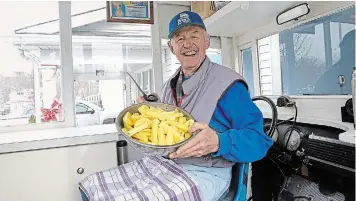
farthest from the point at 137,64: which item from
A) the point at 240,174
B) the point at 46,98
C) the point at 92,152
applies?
the point at 240,174

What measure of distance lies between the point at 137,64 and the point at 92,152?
1.11 m

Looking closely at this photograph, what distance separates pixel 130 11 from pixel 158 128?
62.9 inches

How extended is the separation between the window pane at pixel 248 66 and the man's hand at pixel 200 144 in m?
1.42

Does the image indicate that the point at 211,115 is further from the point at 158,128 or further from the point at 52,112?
the point at 52,112

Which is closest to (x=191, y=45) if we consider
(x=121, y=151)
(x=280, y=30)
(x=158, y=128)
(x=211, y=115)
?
(x=211, y=115)

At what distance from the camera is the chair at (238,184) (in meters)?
1.04

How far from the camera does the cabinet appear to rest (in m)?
1.39

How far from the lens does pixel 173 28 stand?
1.29 metres

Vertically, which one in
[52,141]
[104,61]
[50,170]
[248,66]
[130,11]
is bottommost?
[50,170]

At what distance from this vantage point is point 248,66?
7.72ft

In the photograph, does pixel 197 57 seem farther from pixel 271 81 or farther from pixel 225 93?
pixel 271 81

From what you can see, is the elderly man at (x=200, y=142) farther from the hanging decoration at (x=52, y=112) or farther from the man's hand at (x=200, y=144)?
the hanging decoration at (x=52, y=112)

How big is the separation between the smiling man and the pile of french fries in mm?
42

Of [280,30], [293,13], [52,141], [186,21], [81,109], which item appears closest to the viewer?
[186,21]
